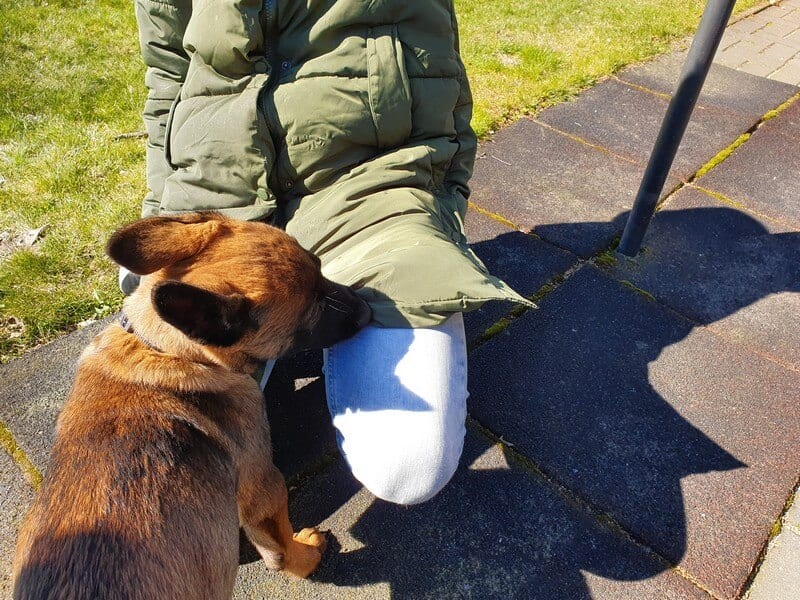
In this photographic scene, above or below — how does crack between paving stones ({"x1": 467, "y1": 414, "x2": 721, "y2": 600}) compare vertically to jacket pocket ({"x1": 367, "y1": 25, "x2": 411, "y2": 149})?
below

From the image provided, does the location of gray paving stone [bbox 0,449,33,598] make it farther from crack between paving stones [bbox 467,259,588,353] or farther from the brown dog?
crack between paving stones [bbox 467,259,588,353]

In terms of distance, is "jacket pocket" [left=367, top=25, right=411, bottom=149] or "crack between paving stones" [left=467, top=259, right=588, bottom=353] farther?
"crack between paving stones" [left=467, top=259, right=588, bottom=353]

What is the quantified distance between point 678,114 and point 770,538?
7.54 ft

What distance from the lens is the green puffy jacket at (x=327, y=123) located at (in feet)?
8.39

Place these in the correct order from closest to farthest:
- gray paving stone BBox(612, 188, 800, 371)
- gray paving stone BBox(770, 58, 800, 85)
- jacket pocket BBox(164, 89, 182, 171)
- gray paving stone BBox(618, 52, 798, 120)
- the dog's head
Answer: the dog's head < jacket pocket BBox(164, 89, 182, 171) < gray paving stone BBox(612, 188, 800, 371) < gray paving stone BBox(618, 52, 798, 120) < gray paving stone BBox(770, 58, 800, 85)

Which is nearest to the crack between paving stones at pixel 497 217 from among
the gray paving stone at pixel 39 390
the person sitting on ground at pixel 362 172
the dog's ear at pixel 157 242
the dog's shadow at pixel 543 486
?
the dog's shadow at pixel 543 486

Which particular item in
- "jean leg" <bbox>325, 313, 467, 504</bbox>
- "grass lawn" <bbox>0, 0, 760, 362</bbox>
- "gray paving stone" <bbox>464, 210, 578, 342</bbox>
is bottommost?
"gray paving stone" <bbox>464, 210, 578, 342</bbox>

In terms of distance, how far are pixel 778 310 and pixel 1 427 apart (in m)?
4.45

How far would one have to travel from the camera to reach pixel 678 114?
3465 mm

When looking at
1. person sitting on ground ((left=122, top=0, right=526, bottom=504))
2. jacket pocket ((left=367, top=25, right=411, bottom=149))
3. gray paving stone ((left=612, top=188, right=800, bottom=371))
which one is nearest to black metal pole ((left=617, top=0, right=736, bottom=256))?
gray paving stone ((left=612, top=188, right=800, bottom=371))

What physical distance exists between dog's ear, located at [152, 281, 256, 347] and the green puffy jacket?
0.62 meters

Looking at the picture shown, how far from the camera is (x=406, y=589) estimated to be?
2.42m

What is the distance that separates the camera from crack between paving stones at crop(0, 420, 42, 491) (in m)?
2.68

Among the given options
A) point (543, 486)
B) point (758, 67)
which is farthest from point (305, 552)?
point (758, 67)
